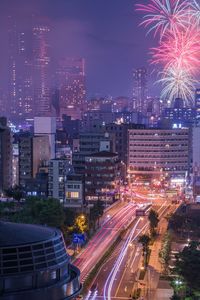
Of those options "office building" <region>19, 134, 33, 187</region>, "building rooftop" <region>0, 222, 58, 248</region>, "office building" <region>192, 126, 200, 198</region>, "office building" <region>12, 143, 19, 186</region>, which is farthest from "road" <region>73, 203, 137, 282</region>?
"building rooftop" <region>0, 222, 58, 248</region>

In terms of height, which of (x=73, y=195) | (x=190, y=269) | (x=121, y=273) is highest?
(x=73, y=195)

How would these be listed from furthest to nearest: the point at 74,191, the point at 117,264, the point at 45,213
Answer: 1. the point at 74,191
2. the point at 45,213
3. the point at 117,264

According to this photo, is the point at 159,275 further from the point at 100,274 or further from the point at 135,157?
the point at 135,157

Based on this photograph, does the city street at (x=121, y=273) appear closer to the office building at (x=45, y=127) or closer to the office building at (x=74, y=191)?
the office building at (x=74, y=191)

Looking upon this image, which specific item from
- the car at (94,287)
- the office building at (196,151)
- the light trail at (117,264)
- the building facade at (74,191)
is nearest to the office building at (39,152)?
the building facade at (74,191)

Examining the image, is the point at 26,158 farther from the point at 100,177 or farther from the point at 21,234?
the point at 21,234

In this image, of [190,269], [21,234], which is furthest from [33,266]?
[190,269]
